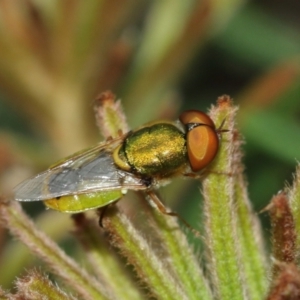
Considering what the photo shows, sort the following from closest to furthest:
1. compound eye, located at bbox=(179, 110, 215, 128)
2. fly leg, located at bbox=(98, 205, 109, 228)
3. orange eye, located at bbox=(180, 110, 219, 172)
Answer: fly leg, located at bbox=(98, 205, 109, 228) → orange eye, located at bbox=(180, 110, 219, 172) → compound eye, located at bbox=(179, 110, 215, 128)

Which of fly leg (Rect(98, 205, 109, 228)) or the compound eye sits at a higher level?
the compound eye

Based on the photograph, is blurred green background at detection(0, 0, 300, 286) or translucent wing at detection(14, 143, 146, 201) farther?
→ blurred green background at detection(0, 0, 300, 286)

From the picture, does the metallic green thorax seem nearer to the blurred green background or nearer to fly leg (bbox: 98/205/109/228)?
fly leg (bbox: 98/205/109/228)

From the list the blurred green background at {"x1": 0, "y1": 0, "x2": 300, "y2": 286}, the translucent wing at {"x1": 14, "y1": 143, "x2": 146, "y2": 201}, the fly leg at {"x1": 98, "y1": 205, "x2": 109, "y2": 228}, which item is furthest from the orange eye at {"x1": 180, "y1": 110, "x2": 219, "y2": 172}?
the blurred green background at {"x1": 0, "y1": 0, "x2": 300, "y2": 286}

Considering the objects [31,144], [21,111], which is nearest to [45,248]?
[31,144]

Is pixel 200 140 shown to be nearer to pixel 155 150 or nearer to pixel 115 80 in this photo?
pixel 155 150

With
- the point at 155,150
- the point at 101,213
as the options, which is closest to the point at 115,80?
the point at 155,150

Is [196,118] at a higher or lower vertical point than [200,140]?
higher
